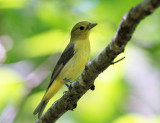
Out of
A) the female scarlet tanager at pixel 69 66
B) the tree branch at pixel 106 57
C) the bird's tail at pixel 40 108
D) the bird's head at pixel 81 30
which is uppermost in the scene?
the bird's head at pixel 81 30

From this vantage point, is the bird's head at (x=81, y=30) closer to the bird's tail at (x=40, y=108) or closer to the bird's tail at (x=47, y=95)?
the bird's tail at (x=47, y=95)

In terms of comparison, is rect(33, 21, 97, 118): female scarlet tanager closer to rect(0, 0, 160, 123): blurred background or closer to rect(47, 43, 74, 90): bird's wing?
rect(47, 43, 74, 90): bird's wing

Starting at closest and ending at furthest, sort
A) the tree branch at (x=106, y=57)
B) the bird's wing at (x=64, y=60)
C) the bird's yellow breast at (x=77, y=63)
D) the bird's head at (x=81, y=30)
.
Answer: the tree branch at (x=106, y=57)
the bird's yellow breast at (x=77, y=63)
the bird's wing at (x=64, y=60)
the bird's head at (x=81, y=30)

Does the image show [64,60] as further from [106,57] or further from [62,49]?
[106,57]

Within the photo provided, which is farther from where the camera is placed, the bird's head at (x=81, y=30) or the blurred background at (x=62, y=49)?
the bird's head at (x=81, y=30)

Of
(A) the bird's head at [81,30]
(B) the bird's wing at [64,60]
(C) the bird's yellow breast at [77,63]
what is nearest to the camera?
(C) the bird's yellow breast at [77,63]

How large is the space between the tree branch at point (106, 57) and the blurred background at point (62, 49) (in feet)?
4.72

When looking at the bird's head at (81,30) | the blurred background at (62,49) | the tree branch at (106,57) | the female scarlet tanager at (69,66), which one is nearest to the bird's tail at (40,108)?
the female scarlet tanager at (69,66)

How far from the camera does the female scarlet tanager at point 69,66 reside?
542 cm

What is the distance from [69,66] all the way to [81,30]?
95 cm

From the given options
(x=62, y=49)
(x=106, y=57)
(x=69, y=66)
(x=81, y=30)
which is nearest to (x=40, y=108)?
(x=69, y=66)

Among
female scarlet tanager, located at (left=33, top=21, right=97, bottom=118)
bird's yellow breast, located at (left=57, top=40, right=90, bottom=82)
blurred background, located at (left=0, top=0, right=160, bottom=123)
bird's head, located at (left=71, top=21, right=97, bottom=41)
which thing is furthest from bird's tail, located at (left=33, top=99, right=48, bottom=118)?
bird's head, located at (left=71, top=21, right=97, bottom=41)

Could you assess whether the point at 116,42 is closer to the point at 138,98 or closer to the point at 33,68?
the point at 33,68

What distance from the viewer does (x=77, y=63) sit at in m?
5.40
